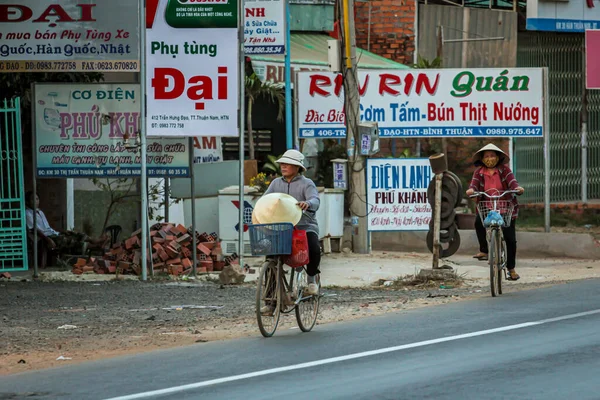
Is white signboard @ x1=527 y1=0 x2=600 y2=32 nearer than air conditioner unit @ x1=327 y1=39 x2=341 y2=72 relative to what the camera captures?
No

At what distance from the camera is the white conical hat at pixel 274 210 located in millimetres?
11336

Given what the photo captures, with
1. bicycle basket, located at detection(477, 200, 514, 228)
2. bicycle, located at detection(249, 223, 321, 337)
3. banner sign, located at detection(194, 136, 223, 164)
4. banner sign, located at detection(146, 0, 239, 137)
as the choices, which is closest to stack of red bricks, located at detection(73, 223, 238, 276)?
banner sign, located at detection(146, 0, 239, 137)

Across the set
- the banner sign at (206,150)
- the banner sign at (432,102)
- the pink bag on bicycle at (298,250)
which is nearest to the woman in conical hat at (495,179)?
the pink bag on bicycle at (298,250)

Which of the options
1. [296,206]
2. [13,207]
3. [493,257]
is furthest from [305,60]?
[296,206]

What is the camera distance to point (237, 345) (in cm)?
1102

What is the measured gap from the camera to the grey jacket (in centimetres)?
1190

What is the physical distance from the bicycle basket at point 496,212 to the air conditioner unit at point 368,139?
5.60 meters

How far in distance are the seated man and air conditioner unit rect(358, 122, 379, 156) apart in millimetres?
4618

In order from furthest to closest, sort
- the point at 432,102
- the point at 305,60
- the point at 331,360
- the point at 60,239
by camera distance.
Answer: the point at 305,60, the point at 432,102, the point at 60,239, the point at 331,360

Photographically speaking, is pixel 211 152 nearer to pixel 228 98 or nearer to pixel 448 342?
pixel 228 98

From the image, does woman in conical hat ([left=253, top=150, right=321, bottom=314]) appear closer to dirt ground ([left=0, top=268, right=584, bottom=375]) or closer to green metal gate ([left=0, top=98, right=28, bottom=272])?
dirt ground ([left=0, top=268, right=584, bottom=375])

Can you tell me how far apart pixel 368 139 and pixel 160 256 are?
4625 millimetres

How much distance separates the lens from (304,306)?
471 inches

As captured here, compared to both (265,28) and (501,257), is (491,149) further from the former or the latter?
(265,28)
